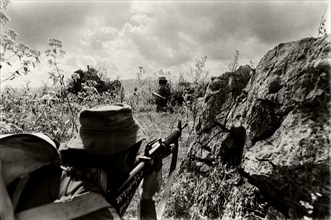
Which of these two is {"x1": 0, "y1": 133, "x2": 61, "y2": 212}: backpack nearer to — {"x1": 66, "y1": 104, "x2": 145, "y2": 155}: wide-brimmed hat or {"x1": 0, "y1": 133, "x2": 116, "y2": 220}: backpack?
{"x1": 0, "y1": 133, "x2": 116, "y2": 220}: backpack

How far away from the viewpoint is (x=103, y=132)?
2.23 m

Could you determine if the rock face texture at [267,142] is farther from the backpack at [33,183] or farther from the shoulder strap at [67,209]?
the backpack at [33,183]

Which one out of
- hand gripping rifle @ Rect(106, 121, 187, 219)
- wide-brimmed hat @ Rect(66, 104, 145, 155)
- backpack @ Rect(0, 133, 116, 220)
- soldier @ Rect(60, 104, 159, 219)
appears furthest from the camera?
hand gripping rifle @ Rect(106, 121, 187, 219)

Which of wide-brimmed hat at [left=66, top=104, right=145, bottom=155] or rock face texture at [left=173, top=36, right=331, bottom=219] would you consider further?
rock face texture at [left=173, top=36, right=331, bottom=219]

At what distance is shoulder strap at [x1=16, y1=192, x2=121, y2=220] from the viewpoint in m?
1.87

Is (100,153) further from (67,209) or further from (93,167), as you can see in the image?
(67,209)

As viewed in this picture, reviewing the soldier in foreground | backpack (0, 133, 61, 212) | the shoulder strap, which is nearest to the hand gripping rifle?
the soldier in foreground

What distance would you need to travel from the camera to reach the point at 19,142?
1.93 m

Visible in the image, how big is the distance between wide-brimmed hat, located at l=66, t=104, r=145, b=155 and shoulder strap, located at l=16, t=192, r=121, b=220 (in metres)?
0.35

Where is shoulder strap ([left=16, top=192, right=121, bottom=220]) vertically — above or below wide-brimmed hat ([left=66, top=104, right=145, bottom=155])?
below

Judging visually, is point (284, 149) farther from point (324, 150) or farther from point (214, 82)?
point (214, 82)

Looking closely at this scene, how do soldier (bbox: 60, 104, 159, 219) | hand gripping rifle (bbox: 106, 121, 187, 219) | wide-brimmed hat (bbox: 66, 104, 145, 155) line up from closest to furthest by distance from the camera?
soldier (bbox: 60, 104, 159, 219) < wide-brimmed hat (bbox: 66, 104, 145, 155) < hand gripping rifle (bbox: 106, 121, 187, 219)

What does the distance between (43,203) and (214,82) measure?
273cm

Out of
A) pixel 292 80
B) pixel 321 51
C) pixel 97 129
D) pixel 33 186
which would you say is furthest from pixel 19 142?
pixel 321 51
